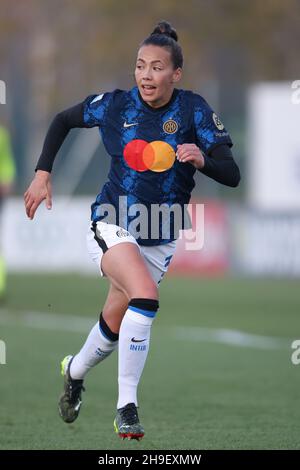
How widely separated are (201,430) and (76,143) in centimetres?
1661

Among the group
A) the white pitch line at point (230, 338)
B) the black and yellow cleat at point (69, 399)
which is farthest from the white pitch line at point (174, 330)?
the black and yellow cleat at point (69, 399)

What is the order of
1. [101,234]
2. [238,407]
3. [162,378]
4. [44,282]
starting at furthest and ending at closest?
[44,282] → [162,378] → [238,407] → [101,234]

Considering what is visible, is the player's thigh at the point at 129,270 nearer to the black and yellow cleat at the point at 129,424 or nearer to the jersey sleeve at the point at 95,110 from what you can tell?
the black and yellow cleat at the point at 129,424

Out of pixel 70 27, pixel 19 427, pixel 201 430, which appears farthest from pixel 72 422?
pixel 70 27

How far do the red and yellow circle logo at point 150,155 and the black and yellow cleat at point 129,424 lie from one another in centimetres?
132

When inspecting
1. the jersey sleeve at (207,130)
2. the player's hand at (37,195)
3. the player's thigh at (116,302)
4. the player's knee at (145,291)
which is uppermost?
the jersey sleeve at (207,130)

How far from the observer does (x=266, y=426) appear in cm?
764

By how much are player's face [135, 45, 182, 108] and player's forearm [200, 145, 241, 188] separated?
17.7 inches

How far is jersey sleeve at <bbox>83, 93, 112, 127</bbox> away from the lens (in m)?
7.14

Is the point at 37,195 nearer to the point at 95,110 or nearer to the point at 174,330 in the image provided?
the point at 95,110

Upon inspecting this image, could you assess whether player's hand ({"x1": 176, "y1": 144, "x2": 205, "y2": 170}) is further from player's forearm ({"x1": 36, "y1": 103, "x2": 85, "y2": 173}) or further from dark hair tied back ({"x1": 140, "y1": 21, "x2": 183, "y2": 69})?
player's forearm ({"x1": 36, "y1": 103, "x2": 85, "y2": 173})

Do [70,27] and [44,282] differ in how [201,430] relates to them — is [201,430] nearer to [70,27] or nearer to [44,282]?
[44,282]

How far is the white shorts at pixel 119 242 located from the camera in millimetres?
7023
